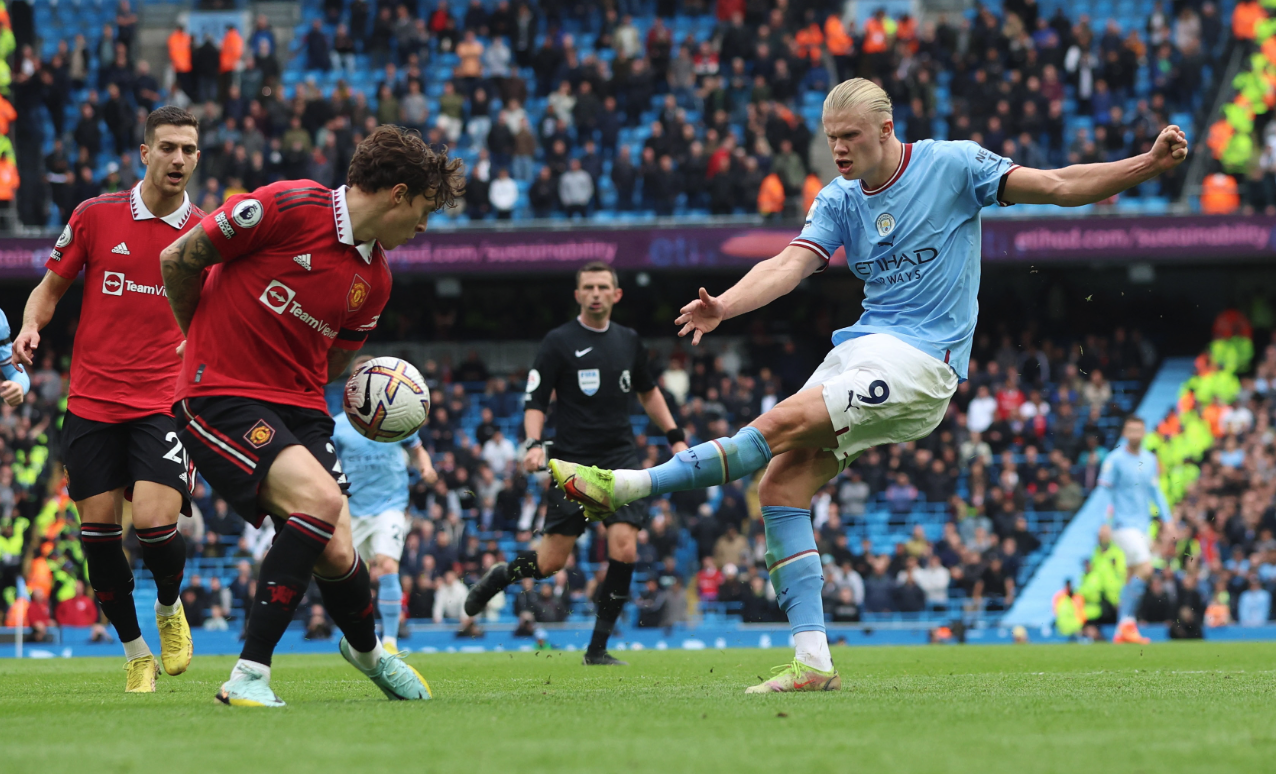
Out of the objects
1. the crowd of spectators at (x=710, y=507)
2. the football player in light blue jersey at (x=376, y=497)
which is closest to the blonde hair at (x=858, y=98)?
the football player in light blue jersey at (x=376, y=497)

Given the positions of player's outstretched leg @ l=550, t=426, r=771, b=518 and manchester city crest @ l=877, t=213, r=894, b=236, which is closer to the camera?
player's outstretched leg @ l=550, t=426, r=771, b=518

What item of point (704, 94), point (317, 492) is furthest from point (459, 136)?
point (317, 492)

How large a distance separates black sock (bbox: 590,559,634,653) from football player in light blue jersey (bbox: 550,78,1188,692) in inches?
148

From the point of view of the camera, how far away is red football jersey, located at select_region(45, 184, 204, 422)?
6988mm

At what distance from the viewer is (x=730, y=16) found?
27.2 meters

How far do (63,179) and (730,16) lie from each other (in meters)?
12.7

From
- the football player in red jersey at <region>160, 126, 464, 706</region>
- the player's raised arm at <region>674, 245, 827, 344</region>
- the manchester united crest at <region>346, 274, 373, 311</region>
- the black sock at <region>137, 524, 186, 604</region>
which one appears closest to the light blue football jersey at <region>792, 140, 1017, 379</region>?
the player's raised arm at <region>674, 245, 827, 344</region>

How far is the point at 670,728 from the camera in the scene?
4.24m

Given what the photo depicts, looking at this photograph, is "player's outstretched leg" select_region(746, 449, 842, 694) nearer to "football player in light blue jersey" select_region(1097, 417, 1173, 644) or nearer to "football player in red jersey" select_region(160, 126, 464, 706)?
"football player in red jersey" select_region(160, 126, 464, 706)

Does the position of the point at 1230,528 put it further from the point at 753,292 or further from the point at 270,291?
the point at 270,291

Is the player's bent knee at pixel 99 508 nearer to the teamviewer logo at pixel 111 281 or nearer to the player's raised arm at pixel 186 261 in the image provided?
the teamviewer logo at pixel 111 281

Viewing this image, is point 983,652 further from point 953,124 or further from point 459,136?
point 459,136

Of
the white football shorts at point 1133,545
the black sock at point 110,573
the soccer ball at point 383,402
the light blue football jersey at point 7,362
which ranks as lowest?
the white football shorts at point 1133,545

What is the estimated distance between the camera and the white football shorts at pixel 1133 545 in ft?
48.9
